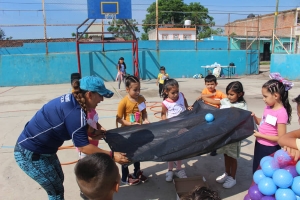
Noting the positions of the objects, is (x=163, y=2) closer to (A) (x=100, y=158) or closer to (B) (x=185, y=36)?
(B) (x=185, y=36)

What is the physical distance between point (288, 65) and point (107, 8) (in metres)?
10.9

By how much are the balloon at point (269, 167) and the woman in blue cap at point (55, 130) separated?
4.49ft

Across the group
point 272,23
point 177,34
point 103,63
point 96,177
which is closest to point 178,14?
point 177,34

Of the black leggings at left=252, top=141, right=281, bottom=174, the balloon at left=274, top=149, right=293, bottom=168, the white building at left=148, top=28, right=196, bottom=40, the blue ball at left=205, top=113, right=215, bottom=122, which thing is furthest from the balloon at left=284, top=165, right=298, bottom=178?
the white building at left=148, top=28, right=196, bottom=40

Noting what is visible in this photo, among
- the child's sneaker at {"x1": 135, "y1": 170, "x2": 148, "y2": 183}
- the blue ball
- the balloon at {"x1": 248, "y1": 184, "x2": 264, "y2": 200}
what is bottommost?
the child's sneaker at {"x1": 135, "y1": 170, "x2": 148, "y2": 183}

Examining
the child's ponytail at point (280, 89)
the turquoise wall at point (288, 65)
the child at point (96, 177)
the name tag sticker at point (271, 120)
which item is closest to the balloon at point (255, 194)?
the name tag sticker at point (271, 120)

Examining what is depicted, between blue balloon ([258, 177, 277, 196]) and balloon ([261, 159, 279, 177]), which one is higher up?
balloon ([261, 159, 279, 177])

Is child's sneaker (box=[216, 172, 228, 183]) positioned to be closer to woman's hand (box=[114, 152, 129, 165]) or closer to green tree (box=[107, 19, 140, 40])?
woman's hand (box=[114, 152, 129, 165])

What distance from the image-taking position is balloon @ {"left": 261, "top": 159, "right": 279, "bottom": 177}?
2307 mm

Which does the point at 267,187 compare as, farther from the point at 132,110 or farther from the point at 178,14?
the point at 178,14

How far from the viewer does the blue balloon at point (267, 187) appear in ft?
7.48

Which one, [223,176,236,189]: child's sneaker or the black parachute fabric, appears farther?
[223,176,236,189]: child's sneaker

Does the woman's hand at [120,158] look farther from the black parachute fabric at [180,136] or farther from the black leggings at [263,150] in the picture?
the black leggings at [263,150]

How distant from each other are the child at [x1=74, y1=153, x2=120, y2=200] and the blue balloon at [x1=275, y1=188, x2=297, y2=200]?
146cm
